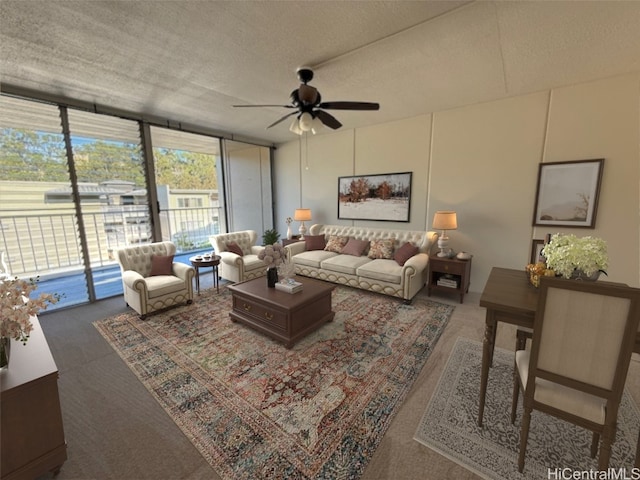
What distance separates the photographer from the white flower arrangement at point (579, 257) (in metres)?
1.51

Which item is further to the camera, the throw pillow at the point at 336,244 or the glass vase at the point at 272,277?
the throw pillow at the point at 336,244

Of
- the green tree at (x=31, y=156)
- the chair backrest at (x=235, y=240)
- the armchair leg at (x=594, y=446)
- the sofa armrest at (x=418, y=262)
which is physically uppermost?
the green tree at (x=31, y=156)

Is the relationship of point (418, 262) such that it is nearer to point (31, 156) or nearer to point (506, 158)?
point (506, 158)

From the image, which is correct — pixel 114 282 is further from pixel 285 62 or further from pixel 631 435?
pixel 631 435

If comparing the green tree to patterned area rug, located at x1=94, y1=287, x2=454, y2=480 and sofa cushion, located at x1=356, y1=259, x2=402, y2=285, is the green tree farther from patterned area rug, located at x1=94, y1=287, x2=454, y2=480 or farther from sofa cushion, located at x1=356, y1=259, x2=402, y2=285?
sofa cushion, located at x1=356, y1=259, x2=402, y2=285

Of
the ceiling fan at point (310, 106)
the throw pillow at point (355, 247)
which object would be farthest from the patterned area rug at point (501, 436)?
the throw pillow at point (355, 247)

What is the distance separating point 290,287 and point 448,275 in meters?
2.41

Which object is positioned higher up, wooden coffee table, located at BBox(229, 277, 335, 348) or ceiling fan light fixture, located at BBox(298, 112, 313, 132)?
ceiling fan light fixture, located at BBox(298, 112, 313, 132)

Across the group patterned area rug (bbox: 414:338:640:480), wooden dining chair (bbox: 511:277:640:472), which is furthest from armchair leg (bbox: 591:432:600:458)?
wooden dining chair (bbox: 511:277:640:472)

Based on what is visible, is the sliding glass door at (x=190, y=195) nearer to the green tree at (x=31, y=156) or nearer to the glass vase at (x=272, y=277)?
the green tree at (x=31, y=156)

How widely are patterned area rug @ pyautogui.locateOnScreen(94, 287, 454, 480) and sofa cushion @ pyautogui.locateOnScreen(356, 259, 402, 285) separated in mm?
451

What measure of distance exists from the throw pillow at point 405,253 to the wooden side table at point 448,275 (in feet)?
0.88

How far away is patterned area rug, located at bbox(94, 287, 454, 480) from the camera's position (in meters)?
1.53

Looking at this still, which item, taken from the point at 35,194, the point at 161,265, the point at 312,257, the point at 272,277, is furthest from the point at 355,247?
the point at 35,194
